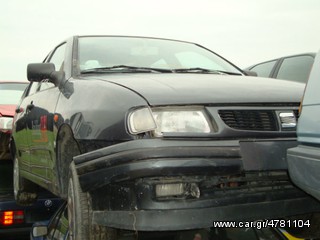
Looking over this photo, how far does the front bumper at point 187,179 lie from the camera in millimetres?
2291

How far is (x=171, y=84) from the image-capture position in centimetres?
278

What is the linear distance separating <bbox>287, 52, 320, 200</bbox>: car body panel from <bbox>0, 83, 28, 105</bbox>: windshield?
5.13 m

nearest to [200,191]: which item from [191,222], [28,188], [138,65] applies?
[191,222]

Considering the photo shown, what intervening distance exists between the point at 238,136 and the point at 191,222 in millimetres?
519

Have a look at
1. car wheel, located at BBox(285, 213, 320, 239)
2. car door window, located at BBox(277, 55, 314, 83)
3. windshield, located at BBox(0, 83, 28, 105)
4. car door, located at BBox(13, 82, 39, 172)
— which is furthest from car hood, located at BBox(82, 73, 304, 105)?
windshield, located at BBox(0, 83, 28, 105)

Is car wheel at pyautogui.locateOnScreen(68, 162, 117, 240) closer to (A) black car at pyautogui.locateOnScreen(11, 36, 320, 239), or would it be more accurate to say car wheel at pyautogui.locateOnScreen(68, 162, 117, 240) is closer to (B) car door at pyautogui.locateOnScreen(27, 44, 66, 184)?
(A) black car at pyautogui.locateOnScreen(11, 36, 320, 239)

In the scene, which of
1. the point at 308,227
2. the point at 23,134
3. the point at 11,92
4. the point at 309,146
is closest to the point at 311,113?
the point at 309,146

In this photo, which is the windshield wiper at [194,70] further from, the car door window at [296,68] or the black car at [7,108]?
the black car at [7,108]

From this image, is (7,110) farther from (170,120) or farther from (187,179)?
(187,179)

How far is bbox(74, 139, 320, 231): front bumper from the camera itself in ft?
7.52

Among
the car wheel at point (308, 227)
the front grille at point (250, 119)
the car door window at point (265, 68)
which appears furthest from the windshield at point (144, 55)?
the car door window at point (265, 68)

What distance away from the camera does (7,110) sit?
6.09 metres

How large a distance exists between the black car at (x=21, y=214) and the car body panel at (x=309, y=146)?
10.5 ft

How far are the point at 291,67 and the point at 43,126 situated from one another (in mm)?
3862
